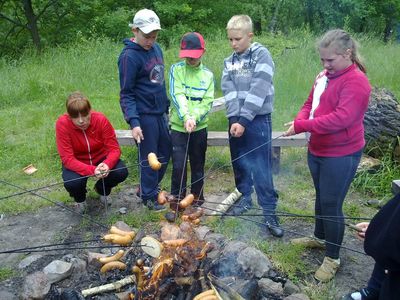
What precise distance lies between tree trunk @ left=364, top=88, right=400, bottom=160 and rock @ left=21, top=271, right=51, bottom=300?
431cm

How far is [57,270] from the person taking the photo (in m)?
3.38

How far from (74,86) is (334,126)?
688 centimetres

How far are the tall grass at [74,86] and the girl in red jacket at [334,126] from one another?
3175 millimetres

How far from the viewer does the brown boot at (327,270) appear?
11.4 feet

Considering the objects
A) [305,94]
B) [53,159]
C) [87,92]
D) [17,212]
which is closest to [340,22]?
[305,94]

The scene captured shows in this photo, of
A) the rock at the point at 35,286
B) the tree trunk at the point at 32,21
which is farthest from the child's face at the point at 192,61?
the tree trunk at the point at 32,21

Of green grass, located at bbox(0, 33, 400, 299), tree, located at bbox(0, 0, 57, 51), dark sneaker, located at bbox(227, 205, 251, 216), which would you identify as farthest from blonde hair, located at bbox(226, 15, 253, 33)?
tree, located at bbox(0, 0, 57, 51)

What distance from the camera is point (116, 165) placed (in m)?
4.53

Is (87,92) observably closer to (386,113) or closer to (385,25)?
(386,113)

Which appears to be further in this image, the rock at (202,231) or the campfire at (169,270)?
the rock at (202,231)

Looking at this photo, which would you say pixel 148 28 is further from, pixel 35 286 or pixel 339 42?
pixel 35 286

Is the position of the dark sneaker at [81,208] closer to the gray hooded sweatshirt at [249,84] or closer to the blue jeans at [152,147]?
the blue jeans at [152,147]

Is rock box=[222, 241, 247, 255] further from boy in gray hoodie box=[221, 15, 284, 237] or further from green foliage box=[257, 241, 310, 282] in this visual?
boy in gray hoodie box=[221, 15, 284, 237]

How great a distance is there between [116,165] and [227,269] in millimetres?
1778
